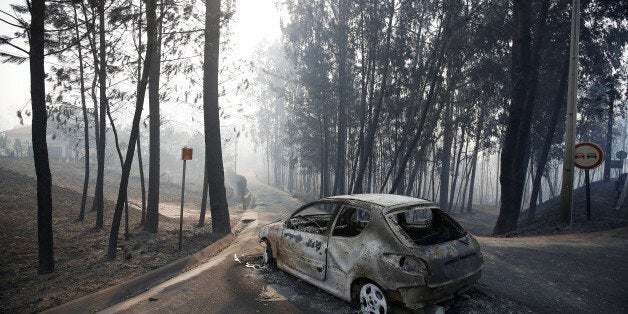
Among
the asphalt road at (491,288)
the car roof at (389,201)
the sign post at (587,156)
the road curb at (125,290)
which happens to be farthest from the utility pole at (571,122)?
the road curb at (125,290)

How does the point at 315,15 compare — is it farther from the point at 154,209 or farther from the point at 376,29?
the point at 154,209

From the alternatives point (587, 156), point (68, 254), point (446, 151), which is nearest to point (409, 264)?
point (587, 156)

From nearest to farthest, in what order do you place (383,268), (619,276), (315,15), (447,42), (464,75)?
(383,268)
(619,276)
(447,42)
(464,75)
(315,15)

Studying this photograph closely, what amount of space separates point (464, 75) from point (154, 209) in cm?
1588

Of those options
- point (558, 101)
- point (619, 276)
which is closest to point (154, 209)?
point (619, 276)

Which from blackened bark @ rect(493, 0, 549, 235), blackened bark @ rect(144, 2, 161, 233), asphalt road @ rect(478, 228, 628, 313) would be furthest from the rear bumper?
blackened bark @ rect(144, 2, 161, 233)

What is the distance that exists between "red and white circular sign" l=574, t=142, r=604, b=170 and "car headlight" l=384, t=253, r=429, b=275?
741 cm

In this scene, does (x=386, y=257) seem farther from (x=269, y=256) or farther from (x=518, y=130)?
(x=518, y=130)

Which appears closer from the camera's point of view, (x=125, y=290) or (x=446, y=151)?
(x=125, y=290)

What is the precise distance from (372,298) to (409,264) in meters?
0.67

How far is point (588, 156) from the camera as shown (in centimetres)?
831

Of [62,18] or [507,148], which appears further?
[507,148]

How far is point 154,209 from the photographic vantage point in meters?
11.3

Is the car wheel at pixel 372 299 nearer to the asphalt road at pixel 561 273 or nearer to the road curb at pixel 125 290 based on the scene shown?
the asphalt road at pixel 561 273
